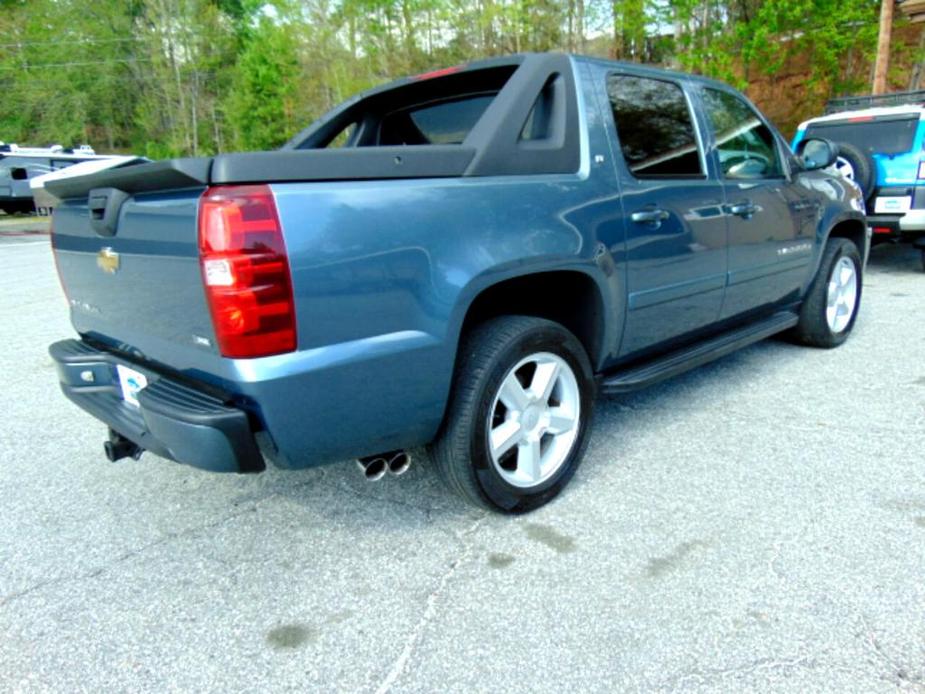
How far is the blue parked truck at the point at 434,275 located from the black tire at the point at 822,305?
3.15 ft

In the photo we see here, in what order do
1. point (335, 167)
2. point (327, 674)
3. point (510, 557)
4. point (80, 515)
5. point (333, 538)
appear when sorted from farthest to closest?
point (80, 515), point (333, 538), point (510, 557), point (335, 167), point (327, 674)

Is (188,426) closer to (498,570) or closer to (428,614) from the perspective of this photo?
(428,614)

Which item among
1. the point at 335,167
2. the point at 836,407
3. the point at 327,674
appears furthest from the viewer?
the point at 836,407

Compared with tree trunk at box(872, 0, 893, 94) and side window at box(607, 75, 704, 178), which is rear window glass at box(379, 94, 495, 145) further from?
tree trunk at box(872, 0, 893, 94)

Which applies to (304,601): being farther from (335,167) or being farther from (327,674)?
(335,167)

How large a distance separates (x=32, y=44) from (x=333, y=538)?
46246 mm

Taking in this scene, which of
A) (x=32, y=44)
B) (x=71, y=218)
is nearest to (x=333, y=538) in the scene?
(x=71, y=218)

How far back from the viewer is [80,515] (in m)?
2.71

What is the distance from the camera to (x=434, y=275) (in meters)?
2.10

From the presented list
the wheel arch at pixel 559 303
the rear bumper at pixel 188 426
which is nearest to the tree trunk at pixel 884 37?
the wheel arch at pixel 559 303

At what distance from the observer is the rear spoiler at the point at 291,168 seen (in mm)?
1790

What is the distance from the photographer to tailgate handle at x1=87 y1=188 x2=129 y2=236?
219cm

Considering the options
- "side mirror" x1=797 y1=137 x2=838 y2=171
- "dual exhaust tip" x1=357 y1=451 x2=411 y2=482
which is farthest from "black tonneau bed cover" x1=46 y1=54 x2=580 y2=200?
"side mirror" x1=797 y1=137 x2=838 y2=171

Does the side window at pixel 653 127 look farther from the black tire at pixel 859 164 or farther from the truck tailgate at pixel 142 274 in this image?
the black tire at pixel 859 164
